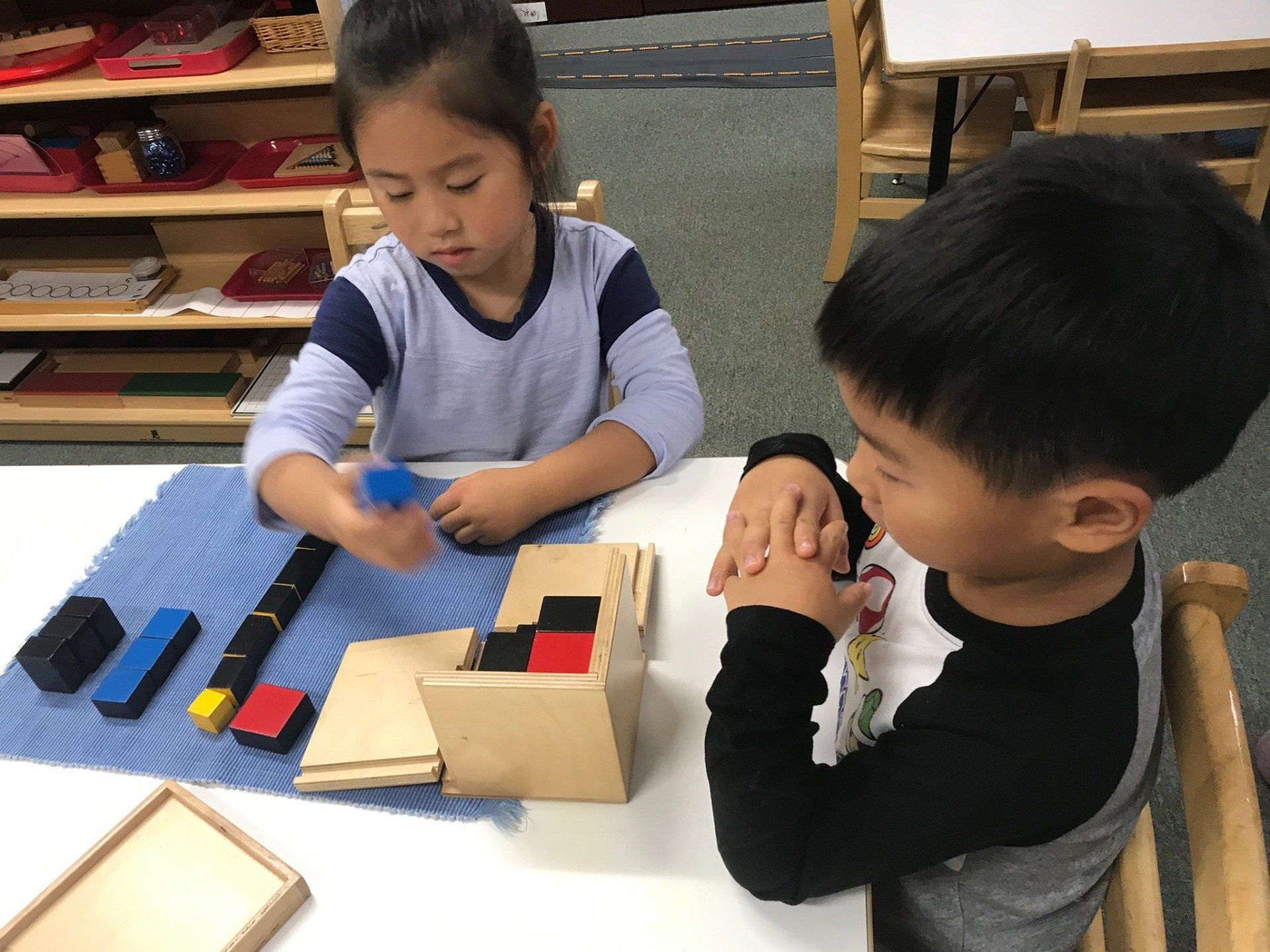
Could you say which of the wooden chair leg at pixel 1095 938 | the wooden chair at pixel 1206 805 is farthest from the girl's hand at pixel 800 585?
the wooden chair leg at pixel 1095 938

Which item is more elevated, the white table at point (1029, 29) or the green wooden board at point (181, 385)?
the white table at point (1029, 29)

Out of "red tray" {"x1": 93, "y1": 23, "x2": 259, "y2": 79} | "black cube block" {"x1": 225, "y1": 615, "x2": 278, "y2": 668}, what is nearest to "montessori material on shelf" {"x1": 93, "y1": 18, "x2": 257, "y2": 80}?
"red tray" {"x1": 93, "y1": 23, "x2": 259, "y2": 79}

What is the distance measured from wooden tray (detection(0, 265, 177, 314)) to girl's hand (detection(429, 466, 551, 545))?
1462mm

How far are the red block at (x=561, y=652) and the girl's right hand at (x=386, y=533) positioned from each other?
168 millimetres

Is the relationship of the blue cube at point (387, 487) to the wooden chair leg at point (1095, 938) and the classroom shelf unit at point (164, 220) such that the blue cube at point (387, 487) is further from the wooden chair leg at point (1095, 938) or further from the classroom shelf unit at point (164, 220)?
the classroom shelf unit at point (164, 220)

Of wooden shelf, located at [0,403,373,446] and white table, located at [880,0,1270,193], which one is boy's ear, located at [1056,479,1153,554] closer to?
white table, located at [880,0,1270,193]

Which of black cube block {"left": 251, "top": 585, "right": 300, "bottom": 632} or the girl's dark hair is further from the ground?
the girl's dark hair

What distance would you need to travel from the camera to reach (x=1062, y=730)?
54cm

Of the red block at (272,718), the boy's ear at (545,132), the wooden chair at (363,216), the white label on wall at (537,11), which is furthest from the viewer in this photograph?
the white label on wall at (537,11)

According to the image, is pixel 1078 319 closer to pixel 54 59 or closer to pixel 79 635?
pixel 79 635

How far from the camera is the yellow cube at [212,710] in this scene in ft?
2.26

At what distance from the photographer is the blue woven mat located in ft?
2.20

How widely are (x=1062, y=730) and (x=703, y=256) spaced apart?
218 centimetres

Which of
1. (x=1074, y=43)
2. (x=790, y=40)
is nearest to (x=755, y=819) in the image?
(x=1074, y=43)
